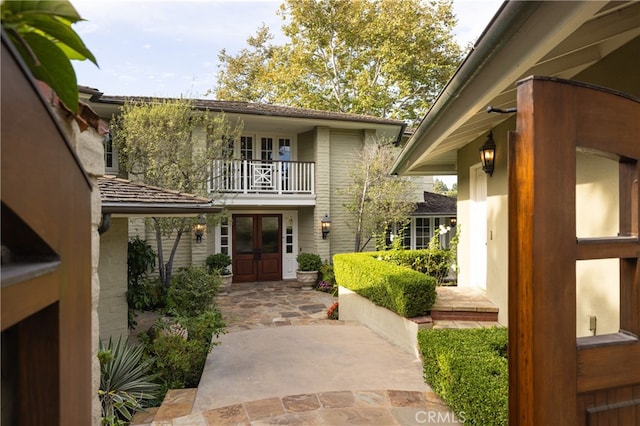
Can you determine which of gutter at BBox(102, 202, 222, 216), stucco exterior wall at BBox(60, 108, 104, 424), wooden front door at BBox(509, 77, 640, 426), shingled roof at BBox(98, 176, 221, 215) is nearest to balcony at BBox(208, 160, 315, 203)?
shingled roof at BBox(98, 176, 221, 215)

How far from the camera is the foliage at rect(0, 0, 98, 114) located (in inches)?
29.8

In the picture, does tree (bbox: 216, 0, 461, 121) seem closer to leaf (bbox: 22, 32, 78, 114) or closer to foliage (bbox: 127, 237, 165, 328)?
foliage (bbox: 127, 237, 165, 328)

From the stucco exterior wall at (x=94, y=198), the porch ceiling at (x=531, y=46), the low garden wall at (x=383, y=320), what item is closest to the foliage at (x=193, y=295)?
the low garden wall at (x=383, y=320)

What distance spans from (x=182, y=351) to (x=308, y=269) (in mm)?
7867

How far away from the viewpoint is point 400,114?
2050 centimetres

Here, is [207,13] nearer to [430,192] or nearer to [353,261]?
[353,261]

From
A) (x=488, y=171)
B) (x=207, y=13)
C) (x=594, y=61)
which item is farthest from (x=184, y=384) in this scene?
(x=594, y=61)

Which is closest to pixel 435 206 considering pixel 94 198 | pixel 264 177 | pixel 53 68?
pixel 264 177

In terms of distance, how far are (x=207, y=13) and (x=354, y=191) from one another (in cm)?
929

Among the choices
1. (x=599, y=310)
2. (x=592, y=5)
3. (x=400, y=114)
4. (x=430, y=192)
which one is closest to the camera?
(x=592, y=5)

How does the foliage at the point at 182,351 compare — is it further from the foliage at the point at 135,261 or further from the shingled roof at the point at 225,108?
the shingled roof at the point at 225,108

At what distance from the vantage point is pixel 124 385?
4070 mm

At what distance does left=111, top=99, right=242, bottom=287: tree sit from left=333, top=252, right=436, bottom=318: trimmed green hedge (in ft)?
15.3

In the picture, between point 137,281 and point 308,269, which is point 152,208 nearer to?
point 137,281
